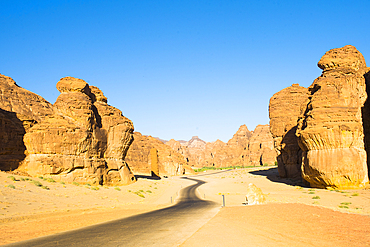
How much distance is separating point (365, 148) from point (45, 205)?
34877mm

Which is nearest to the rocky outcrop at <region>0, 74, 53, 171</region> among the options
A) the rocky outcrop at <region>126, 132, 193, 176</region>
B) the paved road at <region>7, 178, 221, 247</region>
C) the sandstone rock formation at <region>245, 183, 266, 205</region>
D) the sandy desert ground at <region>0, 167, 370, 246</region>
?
the sandy desert ground at <region>0, 167, 370, 246</region>

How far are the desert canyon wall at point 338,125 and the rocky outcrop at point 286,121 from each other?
12979 mm

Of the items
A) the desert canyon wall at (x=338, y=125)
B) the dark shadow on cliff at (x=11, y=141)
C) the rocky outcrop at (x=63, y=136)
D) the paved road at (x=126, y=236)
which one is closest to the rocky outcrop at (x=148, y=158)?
the rocky outcrop at (x=63, y=136)

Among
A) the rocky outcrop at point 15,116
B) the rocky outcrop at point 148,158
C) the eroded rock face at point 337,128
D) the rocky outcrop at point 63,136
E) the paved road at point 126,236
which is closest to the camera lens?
the paved road at point 126,236

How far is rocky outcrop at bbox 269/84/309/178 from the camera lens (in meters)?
49.2

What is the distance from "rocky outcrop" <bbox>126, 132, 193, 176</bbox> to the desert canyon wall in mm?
55884

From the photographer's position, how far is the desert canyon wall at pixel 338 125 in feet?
97.8

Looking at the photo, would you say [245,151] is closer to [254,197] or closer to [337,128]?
[337,128]

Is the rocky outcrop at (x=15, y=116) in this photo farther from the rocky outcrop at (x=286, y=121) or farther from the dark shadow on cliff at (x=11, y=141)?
the rocky outcrop at (x=286, y=121)

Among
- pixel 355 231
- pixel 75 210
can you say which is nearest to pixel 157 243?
pixel 355 231

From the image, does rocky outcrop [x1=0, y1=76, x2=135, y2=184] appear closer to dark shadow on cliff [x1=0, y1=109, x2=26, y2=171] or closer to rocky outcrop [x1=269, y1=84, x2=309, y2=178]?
dark shadow on cliff [x1=0, y1=109, x2=26, y2=171]

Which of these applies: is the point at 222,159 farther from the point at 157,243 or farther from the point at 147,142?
the point at 157,243

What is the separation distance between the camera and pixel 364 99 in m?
33.2

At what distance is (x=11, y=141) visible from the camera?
3044cm
